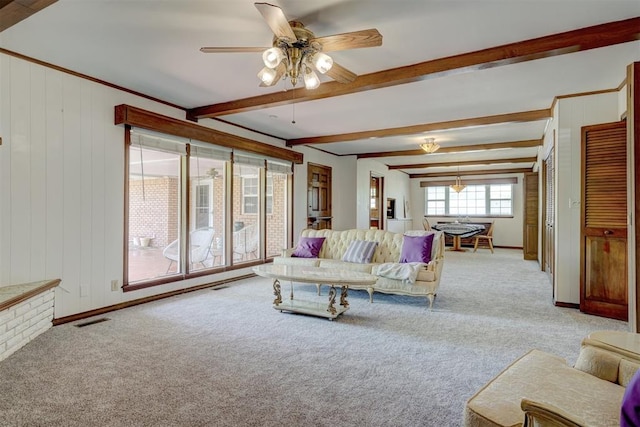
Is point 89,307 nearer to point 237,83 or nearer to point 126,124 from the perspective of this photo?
point 126,124

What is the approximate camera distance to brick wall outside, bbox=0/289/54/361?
8.81 ft

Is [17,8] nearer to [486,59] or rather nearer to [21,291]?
[21,291]

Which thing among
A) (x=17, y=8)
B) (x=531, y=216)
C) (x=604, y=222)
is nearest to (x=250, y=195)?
(x=17, y=8)

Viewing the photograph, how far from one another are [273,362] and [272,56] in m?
2.25

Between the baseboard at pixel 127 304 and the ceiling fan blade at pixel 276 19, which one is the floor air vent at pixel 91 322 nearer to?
the baseboard at pixel 127 304

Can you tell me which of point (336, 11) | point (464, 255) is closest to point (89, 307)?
point (336, 11)

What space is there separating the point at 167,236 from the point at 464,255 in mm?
7255

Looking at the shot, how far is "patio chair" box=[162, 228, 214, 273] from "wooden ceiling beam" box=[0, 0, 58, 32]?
3.27 m

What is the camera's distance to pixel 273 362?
2.63 metres

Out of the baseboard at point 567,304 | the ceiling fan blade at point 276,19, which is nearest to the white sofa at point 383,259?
the baseboard at point 567,304

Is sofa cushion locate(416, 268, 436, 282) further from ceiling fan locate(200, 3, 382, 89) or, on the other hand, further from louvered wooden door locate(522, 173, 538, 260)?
louvered wooden door locate(522, 173, 538, 260)

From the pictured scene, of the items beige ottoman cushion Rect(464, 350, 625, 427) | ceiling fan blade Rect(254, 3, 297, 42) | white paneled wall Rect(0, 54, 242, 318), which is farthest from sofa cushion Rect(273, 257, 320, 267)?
beige ottoman cushion Rect(464, 350, 625, 427)

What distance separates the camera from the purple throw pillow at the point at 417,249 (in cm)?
445

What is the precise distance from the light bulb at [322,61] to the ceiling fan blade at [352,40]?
6cm
